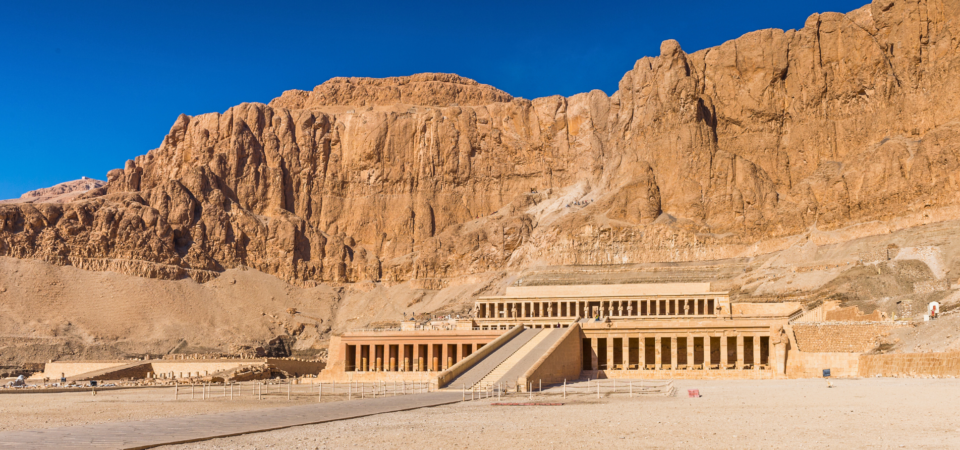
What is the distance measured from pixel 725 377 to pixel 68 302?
3582 inches

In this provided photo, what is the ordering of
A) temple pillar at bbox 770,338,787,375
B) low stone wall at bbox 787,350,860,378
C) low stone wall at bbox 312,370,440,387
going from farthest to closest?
1. low stone wall at bbox 312,370,440,387
2. temple pillar at bbox 770,338,787,375
3. low stone wall at bbox 787,350,860,378

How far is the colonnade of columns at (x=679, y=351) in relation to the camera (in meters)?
55.3

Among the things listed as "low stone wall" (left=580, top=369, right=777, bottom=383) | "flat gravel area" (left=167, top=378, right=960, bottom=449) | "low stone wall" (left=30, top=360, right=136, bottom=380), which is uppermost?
"flat gravel area" (left=167, top=378, right=960, bottom=449)

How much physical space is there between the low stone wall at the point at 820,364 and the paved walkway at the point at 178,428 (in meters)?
30.0

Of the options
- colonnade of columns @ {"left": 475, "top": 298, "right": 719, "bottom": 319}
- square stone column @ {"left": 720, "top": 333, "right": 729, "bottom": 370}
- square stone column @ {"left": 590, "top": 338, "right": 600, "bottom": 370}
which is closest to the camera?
square stone column @ {"left": 720, "top": 333, "right": 729, "bottom": 370}

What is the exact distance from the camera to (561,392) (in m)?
36.4

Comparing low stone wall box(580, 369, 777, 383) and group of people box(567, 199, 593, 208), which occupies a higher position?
group of people box(567, 199, 593, 208)

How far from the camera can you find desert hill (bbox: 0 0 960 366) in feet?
362

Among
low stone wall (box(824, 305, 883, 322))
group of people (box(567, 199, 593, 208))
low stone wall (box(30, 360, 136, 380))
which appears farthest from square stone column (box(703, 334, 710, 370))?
group of people (box(567, 199, 593, 208))

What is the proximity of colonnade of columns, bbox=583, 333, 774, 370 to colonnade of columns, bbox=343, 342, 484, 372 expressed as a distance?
8523mm

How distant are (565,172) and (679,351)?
89396 mm

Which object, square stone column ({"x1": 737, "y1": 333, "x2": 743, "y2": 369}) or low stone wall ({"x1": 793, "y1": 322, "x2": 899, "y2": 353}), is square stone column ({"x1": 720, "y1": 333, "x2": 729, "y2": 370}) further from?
low stone wall ({"x1": 793, "y1": 322, "x2": 899, "y2": 353})

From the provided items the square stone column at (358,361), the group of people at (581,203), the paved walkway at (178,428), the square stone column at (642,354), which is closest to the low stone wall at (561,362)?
the square stone column at (642,354)

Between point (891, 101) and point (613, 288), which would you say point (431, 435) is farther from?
point (891, 101)
